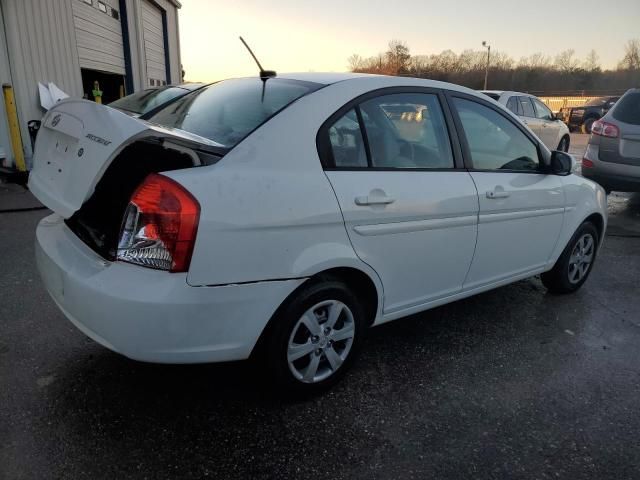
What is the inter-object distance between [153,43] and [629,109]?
14.7 meters

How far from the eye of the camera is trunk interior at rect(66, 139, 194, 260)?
222 cm

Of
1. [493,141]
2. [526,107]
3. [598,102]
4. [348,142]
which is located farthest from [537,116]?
[598,102]

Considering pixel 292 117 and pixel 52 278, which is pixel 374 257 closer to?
pixel 292 117

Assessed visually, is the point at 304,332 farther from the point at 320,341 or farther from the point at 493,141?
the point at 493,141

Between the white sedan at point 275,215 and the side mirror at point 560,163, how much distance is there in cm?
40

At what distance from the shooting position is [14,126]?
806 cm

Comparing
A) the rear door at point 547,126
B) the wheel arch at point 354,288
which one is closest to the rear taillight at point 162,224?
the wheel arch at point 354,288

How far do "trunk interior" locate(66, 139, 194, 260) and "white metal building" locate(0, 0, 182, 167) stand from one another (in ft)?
22.4

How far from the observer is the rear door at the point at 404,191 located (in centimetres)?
247

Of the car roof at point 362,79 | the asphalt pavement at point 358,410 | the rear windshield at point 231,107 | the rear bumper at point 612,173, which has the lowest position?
the asphalt pavement at point 358,410

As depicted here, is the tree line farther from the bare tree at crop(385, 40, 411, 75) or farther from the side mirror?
the side mirror

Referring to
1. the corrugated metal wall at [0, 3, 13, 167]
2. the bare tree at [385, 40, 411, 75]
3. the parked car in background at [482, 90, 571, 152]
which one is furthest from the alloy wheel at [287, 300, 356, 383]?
the bare tree at [385, 40, 411, 75]

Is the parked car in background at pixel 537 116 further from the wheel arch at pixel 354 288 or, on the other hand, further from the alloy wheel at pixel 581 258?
the wheel arch at pixel 354 288

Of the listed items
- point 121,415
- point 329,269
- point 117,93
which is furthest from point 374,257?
point 117,93
